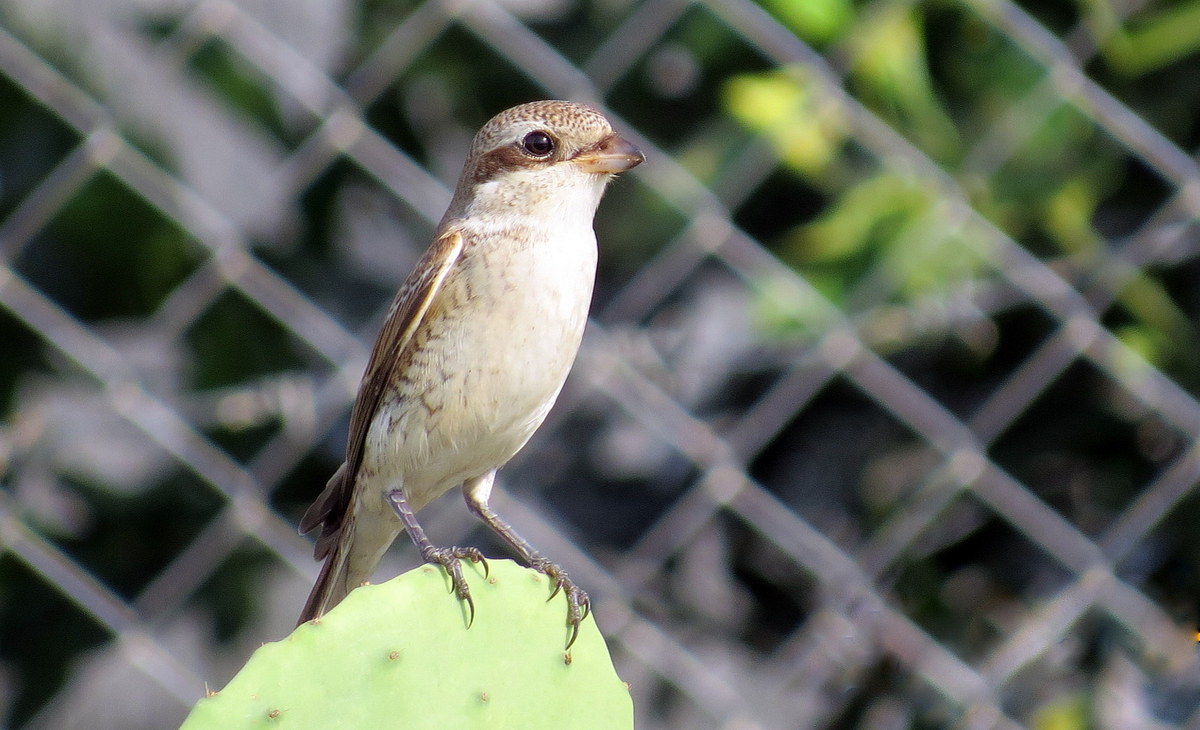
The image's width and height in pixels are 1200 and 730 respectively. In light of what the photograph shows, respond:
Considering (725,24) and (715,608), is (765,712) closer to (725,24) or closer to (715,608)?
(715,608)

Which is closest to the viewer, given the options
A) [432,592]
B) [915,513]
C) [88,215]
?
[432,592]

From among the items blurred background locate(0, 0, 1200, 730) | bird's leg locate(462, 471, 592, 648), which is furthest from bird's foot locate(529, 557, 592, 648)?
blurred background locate(0, 0, 1200, 730)

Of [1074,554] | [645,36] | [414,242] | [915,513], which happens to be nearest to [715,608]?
[915,513]

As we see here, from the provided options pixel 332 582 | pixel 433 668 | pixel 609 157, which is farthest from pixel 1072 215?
pixel 433 668

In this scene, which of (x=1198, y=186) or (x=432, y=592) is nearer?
(x=432, y=592)

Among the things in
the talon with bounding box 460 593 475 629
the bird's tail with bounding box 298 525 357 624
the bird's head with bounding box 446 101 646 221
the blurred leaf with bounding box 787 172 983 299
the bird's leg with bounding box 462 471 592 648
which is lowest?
the bird's tail with bounding box 298 525 357 624

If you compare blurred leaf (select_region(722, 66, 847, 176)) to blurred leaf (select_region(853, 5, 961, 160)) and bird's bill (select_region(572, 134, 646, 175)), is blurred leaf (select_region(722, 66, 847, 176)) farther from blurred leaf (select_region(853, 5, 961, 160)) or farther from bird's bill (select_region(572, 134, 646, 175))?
bird's bill (select_region(572, 134, 646, 175))
